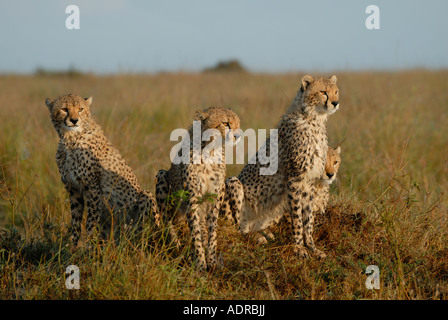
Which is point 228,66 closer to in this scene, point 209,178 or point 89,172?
point 89,172

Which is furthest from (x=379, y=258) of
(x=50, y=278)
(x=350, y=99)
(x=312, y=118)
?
(x=350, y=99)

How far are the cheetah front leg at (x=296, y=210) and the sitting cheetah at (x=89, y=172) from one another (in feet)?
3.59

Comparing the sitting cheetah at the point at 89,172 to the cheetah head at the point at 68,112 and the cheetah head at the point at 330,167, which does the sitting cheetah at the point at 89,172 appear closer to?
the cheetah head at the point at 68,112

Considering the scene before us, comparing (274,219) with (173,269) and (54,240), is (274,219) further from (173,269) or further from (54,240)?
(54,240)

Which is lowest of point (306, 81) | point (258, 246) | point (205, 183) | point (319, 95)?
point (258, 246)

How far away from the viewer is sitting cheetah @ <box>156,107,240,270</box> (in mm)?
3627

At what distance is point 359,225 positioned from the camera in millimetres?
4148

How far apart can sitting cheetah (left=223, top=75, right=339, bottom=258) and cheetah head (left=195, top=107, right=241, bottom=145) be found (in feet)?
2.09

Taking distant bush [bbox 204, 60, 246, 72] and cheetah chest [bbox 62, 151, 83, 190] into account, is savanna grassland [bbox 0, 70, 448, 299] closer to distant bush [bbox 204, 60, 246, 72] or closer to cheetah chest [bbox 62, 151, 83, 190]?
cheetah chest [bbox 62, 151, 83, 190]

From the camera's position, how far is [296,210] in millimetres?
3996

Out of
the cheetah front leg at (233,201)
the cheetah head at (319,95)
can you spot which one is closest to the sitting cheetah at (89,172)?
the cheetah front leg at (233,201)

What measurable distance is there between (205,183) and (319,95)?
3.74 ft

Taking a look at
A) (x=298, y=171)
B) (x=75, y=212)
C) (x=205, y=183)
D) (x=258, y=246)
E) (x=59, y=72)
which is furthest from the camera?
(x=59, y=72)
